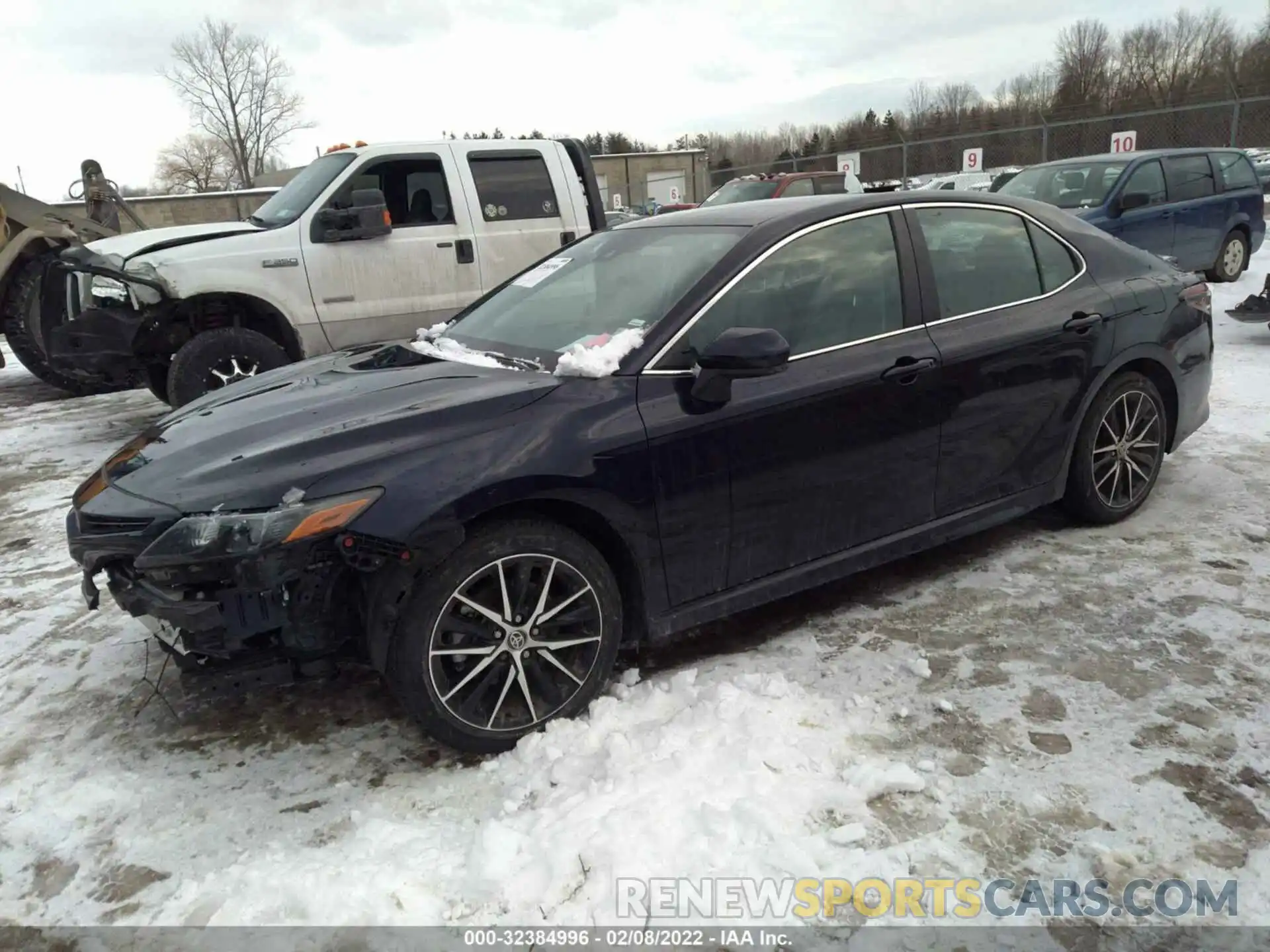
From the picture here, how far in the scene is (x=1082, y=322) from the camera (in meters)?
3.99

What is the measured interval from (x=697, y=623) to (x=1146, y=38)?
56.9m

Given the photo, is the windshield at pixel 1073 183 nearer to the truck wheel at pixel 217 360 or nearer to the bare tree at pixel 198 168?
the truck wheel at pixel 217 360

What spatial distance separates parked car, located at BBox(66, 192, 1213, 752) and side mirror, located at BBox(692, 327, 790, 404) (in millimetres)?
11

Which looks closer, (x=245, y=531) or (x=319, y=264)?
(x=245, y=531)

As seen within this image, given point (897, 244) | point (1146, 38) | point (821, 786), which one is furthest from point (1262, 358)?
point (1146, 38)

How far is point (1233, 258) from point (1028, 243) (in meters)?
9.77

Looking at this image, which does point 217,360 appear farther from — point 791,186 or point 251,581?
point 791,186

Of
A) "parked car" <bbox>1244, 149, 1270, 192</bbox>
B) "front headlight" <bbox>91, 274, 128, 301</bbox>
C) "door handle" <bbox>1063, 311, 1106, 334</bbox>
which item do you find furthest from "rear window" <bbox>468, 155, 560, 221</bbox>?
"parked car" <bbox>1244, 149, 1270, 192</bbox>

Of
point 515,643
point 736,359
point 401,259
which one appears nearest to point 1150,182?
point 401,259

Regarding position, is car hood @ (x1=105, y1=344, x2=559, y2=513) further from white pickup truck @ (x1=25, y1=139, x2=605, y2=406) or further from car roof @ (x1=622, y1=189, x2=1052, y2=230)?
white pickup truck @ (x1=25, y1=139, x2=605, y2=406)

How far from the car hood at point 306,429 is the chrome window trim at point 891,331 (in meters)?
0.44

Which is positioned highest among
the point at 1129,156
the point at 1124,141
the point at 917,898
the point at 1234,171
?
the point at 1124,141

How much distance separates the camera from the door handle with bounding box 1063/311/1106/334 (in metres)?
3.96

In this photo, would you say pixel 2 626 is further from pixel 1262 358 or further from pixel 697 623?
pixel 1262 358
